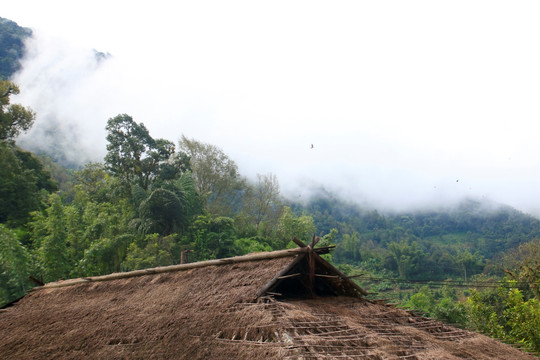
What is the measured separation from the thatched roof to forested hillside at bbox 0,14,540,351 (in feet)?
13.9

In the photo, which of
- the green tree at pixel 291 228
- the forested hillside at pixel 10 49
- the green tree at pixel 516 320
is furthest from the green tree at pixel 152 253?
the forested hillside at pixel 10 49

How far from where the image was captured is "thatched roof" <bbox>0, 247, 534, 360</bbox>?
4.55 m

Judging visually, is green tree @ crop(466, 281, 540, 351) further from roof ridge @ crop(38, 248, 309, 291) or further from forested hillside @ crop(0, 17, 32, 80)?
forested hillside @ crop(0, 17, 32, 80)

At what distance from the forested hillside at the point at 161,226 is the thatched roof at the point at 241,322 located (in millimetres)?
4247

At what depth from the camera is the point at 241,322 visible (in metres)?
5.04

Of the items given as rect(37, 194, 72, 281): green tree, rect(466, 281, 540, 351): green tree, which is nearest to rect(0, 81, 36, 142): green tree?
rect(37, 194, 72, 281): green tree

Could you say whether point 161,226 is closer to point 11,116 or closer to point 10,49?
point 11,116

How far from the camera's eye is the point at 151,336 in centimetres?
577

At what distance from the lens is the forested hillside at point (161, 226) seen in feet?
46.9

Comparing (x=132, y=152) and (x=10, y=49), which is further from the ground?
(x=10, y=49)

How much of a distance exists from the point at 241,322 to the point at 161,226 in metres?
17.4

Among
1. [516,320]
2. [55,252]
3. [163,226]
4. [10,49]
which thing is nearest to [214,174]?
[163,226]

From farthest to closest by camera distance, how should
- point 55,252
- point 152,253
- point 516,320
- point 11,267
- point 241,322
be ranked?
1. point 152,253
2. point 55,252
3. point 11,267
4. point 516,320
5. point 241,322

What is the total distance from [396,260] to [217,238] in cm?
2633
